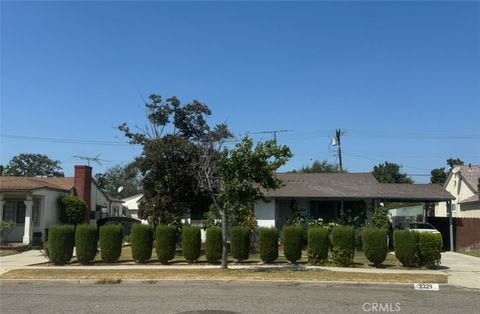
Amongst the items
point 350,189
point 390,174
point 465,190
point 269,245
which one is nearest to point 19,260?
point 269,245

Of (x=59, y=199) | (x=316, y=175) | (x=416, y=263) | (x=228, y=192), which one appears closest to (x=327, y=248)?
(x=416, y=263)

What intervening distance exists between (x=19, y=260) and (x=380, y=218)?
1677cm

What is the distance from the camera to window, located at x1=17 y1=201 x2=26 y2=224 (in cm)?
3406

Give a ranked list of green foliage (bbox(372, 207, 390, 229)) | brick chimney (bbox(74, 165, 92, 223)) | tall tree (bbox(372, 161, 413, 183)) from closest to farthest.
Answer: green foliage (bbox(372, 207, 390, 229)), brick chimney (bbox(74, 165, 92, 223)), tall tree (bbox(372, 161, 413, 183))

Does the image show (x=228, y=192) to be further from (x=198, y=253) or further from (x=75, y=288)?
(x=75, y=288)

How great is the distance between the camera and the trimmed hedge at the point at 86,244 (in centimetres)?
2094

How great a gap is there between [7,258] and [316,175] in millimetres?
17470

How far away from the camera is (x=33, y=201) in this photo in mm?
32531

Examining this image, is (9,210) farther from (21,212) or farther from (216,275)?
(216,275)

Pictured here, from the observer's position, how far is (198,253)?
21344 mm

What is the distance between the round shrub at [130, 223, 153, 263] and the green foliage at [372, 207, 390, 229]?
11.9 metres

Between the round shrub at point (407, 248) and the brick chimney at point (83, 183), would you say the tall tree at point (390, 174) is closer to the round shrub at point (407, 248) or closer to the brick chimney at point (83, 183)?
the brick chimney at point (83, 183)

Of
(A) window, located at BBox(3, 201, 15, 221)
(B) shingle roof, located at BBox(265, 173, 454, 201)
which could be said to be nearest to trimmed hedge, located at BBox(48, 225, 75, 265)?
(B) shingle roof, located at BBox(265, 173, 454, 201)

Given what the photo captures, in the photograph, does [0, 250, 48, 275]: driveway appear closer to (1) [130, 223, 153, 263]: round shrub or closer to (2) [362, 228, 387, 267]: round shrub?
(1) [130, 223, 153, 263]: round shrub
